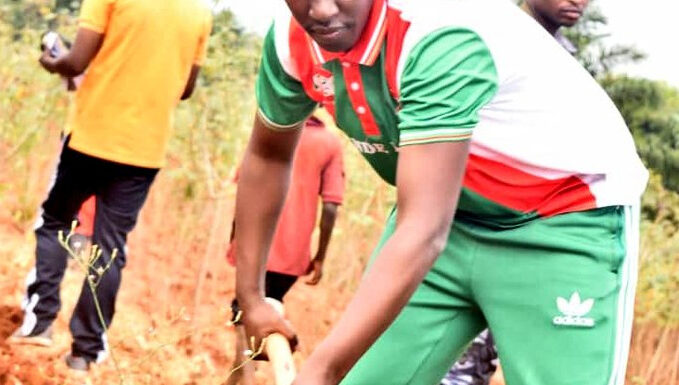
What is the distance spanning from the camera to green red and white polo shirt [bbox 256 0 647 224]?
8.05ft

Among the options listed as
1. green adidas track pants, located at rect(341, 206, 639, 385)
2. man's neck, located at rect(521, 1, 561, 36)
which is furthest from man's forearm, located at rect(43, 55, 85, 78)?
green adidas track pants, located at rect(341, 206, 639, 385)

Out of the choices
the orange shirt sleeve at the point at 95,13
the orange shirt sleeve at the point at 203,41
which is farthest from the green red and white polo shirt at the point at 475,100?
the orange shirt sleeve at the point at 203,41

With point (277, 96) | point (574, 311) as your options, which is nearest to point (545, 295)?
point (574, 311)

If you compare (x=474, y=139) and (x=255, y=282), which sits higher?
(x=474, y=139)

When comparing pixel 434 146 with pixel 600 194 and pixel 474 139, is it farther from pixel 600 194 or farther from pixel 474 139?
pixel 600 194

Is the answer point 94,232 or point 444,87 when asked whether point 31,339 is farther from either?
point 444,87

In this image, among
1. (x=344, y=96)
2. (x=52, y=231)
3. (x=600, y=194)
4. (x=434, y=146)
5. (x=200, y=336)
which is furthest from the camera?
(x=200, y=336)

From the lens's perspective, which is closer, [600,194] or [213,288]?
[600,194]

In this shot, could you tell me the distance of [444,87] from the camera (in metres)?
2.42

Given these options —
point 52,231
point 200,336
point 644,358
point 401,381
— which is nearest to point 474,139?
point 401,381

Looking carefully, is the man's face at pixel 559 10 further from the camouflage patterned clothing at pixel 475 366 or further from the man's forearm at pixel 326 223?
the man's forearm at pixel 326 223

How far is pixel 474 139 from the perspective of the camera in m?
2.84

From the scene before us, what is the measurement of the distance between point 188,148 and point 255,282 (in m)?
4.46

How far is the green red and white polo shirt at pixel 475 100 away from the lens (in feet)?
8.05
